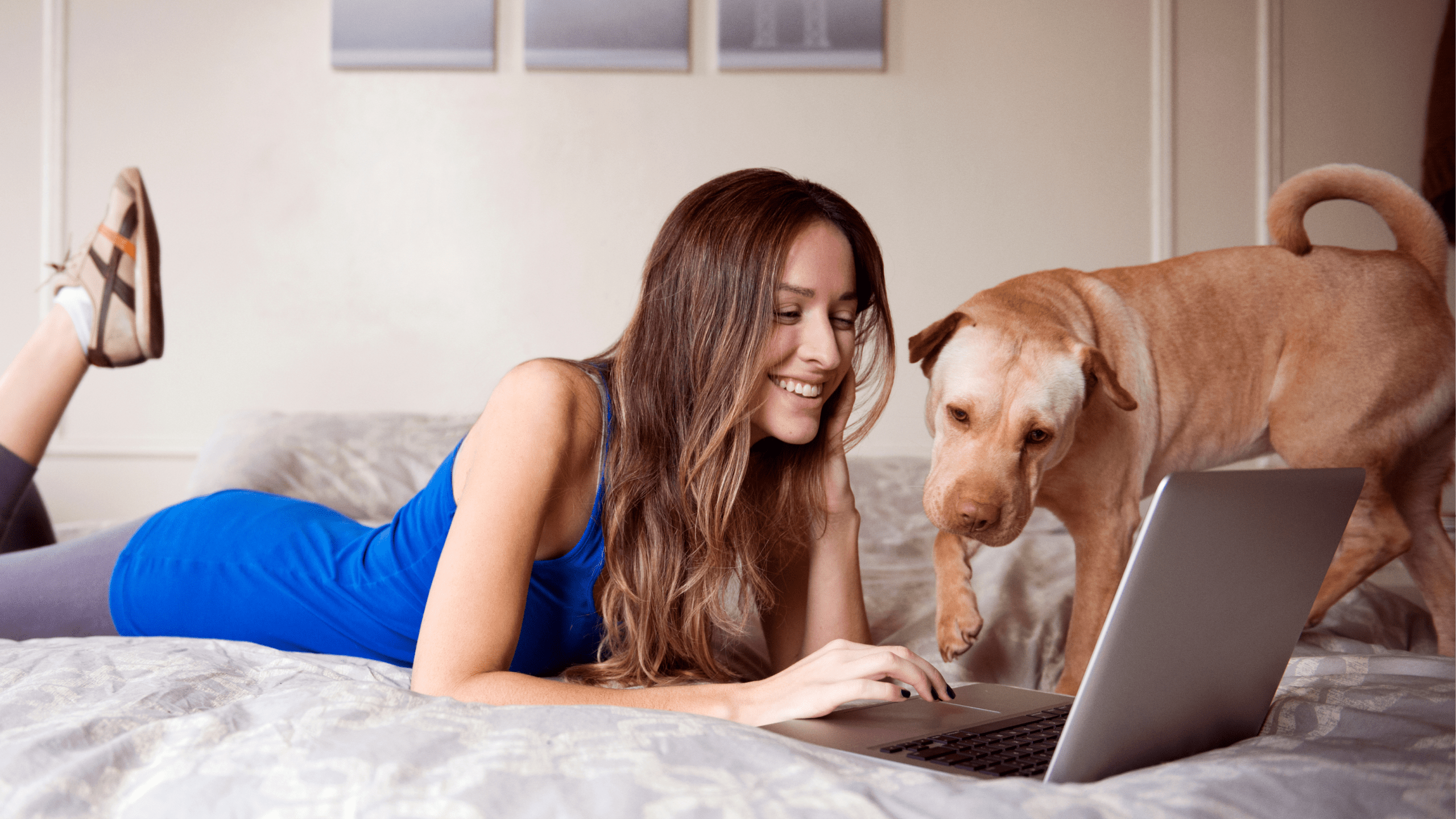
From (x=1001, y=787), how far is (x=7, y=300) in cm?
352

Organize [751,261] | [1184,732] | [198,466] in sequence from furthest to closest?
[198,466] < [751,261] < [1184,732]

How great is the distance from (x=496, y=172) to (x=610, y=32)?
576mm

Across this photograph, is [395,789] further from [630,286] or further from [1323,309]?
[630,286]

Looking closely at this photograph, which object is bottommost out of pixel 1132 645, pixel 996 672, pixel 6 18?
pixel 996 672

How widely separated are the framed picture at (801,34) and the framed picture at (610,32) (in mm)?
150

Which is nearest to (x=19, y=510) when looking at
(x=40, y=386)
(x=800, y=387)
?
(x=40, y=386)

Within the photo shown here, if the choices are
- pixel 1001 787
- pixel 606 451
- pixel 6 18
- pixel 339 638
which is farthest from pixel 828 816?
pixel 6 18

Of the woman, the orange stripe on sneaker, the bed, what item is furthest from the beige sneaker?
the bed

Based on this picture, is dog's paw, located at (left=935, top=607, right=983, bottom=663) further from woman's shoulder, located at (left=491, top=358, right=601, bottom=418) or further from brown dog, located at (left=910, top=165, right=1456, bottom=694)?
woman's shoulder, located at (left=491, top=358, right=601, bottom=418)

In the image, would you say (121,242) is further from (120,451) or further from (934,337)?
(934,337)

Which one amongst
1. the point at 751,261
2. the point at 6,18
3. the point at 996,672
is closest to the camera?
the point at 751,261

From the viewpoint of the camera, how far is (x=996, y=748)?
0.75 meters

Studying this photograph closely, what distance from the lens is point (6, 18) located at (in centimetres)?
294

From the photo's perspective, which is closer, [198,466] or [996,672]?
[996,672]
